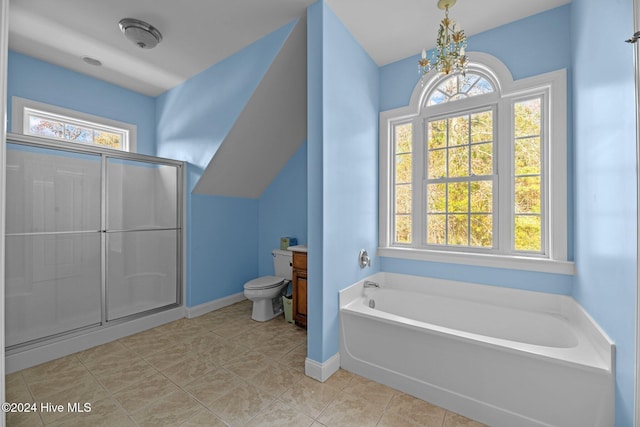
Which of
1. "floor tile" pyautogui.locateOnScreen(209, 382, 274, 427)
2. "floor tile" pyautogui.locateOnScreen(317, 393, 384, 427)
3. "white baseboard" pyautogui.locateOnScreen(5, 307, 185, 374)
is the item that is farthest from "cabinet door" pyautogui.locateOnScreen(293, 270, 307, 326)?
"white baseboard" pyautogui.locateOnScreen(5, 307, 185, 374)

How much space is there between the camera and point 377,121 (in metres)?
2.85

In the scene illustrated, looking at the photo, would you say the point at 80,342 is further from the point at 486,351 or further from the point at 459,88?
the point at 459,88

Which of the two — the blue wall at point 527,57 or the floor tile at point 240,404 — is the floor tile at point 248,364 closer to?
the floor tile at point 240,404

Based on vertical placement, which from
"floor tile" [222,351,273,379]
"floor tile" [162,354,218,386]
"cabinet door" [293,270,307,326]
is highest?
"cabinet door" [293,270,307,326]

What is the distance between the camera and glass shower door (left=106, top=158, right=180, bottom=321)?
2779 millimetres

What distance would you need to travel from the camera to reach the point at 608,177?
1401mm

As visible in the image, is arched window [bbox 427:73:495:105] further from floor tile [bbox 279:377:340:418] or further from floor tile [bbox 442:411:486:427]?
floor tile [bbox 279:377:340:418]

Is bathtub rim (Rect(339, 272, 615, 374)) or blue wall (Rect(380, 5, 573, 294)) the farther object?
blue wall (Rect(380, 5, 573, 294))

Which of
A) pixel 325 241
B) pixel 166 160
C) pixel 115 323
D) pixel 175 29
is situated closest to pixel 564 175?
pixel 325 241

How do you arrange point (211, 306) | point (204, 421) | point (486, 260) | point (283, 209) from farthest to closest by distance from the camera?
point (283, 209)
point (211, 306)
point (486, 260)
point (204, 421)

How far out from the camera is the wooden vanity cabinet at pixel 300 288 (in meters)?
2.82

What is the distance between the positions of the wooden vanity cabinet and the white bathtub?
65 centimetres

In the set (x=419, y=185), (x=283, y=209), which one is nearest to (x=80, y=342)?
(x=283, y=209)

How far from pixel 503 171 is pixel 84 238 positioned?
386 cm
